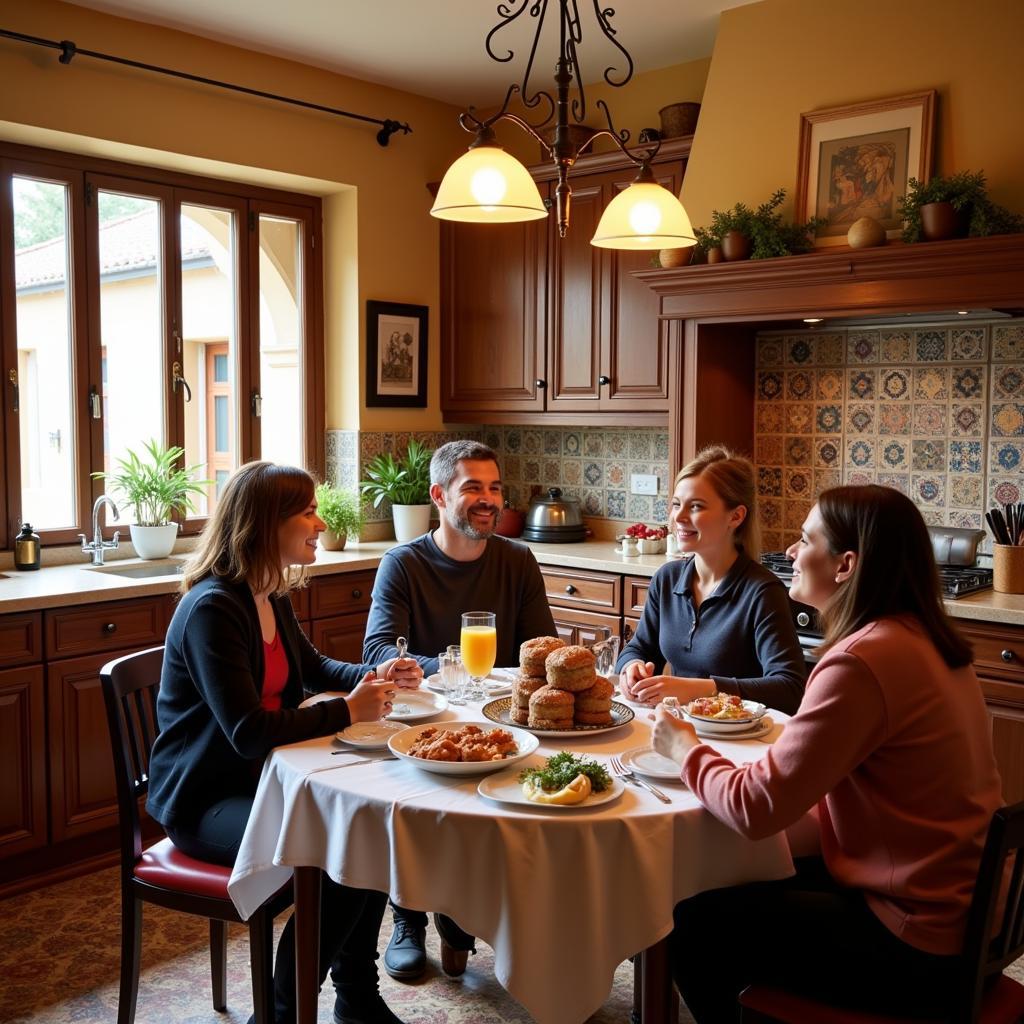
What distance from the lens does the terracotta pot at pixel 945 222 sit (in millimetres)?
3236

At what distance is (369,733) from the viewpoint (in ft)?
7.01

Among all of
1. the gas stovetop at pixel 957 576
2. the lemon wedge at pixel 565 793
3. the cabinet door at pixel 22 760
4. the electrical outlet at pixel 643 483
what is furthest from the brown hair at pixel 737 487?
the cabinet door at pixel 22 760

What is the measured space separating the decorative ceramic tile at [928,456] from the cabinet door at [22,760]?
2.98m

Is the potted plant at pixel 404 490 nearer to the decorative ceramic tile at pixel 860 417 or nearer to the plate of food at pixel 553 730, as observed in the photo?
the decorative ceramic tile at pixel 860 417

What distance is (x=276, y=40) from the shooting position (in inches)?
164

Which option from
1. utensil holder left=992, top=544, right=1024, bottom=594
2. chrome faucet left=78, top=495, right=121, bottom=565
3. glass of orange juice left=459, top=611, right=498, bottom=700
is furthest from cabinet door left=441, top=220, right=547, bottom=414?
glass of orange juice left=459, top=611, right=498, bottom=700

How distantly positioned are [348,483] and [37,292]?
1.47 metres

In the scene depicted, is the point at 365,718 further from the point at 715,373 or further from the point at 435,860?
the point at 715,373

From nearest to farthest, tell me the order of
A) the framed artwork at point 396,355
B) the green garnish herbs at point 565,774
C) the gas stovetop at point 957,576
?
the green garnish herbs at point 565,774 < the gas stovetop at point 957,576 < the framed artwork at point 396,355

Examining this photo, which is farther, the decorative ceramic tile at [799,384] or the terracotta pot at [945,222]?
the decorative ceramic tile at [799,384]

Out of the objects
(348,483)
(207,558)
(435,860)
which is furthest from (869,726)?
(348,483)

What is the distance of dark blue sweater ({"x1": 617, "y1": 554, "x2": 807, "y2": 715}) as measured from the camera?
8.07 feet

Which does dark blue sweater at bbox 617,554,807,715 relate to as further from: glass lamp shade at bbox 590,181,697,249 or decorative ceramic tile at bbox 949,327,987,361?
decorative ceramic tile at bbox 949,327,987,361

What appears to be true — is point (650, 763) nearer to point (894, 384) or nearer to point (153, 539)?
point (894, 384)
